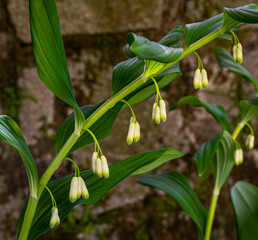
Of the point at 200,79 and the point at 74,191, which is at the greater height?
the point at 200,79

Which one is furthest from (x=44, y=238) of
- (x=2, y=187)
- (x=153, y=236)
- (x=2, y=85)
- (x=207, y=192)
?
(x=207, y=192)

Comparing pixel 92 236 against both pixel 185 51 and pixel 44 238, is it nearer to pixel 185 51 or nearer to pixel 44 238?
pixel 44 238

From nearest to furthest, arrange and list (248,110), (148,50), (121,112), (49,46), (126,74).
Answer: (148,50)
(49,46)
(126,74)
(248,110)
(121,112)

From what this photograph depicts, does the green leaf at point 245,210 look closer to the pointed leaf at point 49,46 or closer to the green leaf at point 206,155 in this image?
the green leaf at point 206,155

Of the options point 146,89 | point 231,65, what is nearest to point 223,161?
point 231,65

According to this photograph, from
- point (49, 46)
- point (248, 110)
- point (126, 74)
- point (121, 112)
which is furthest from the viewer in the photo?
point (121, 112)

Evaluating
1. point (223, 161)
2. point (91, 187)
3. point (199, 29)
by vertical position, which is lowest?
point (223, 161)

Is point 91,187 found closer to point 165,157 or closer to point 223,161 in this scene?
point 165,157

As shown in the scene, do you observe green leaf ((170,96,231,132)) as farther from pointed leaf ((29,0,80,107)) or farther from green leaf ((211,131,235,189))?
pointed leaf ((29,0,80,107))

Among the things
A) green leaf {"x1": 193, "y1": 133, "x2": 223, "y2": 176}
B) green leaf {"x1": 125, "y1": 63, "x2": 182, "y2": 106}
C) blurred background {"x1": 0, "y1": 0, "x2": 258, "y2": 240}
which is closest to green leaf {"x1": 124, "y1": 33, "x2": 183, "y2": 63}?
green leaf {"x1": 125, "y1": 63, "x2": 182, "y2": 106}
